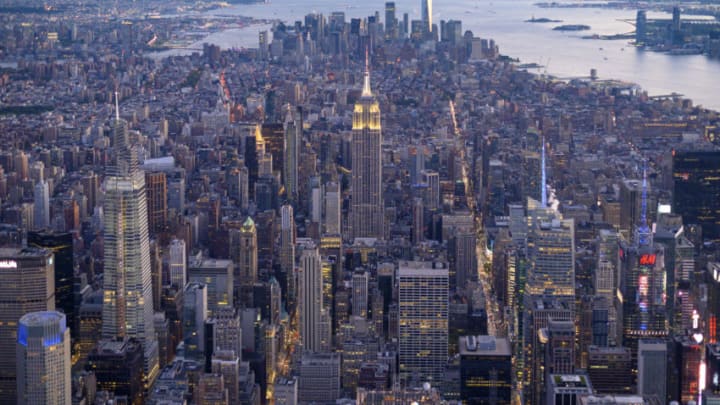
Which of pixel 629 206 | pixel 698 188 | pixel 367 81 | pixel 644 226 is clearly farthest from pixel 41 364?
pixel 367 81

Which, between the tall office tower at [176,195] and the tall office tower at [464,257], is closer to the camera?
the tall office tower at [464,257]

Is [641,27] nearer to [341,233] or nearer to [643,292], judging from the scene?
[643,292]

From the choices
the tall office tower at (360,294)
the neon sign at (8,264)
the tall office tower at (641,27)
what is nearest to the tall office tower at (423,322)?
the tall office tower at (360,294)

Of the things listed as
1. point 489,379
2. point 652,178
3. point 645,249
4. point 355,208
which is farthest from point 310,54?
point 489,379

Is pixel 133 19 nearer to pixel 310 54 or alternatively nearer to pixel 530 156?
pixel 310 54

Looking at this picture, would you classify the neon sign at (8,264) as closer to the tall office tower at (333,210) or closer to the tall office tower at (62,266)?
the tall office tower at (62,266)

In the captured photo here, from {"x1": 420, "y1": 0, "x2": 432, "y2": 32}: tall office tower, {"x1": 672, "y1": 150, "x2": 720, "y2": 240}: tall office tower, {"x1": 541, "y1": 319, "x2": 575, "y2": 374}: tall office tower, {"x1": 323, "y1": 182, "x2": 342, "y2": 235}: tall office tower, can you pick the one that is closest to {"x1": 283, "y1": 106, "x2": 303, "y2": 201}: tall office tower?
{"x1": 323, "y1": 182, "x2": 342, "y2": 235}: tall office tower
